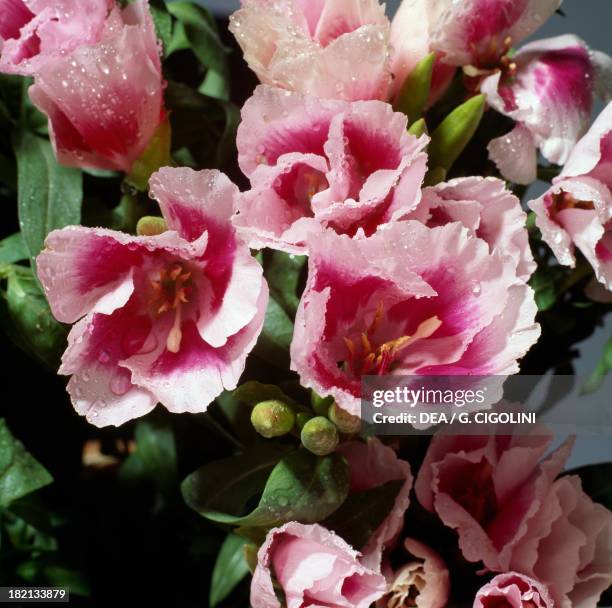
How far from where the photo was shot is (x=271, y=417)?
0.49m

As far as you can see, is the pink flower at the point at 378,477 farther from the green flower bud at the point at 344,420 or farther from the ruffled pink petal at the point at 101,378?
the ruffled pink petal at the point at 101,378

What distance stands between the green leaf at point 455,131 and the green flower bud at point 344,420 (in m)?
0.16

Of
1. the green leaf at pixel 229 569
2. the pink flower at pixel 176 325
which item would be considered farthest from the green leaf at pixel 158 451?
the pink flower at pixel 176 325

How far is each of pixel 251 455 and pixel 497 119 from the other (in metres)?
0.30

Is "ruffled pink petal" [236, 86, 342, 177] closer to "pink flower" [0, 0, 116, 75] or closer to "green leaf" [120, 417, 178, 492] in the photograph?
"pink flower" [0, 0, 116, 75]

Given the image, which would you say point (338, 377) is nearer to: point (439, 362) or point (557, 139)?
point (439, 362)

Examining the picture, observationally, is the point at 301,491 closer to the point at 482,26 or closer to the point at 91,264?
the point at 91,264

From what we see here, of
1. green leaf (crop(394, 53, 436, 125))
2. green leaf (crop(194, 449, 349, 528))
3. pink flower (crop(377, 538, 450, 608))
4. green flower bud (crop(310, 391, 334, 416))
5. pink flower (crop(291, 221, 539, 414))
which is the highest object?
green leaf (crop(394, 53, 436, 125))

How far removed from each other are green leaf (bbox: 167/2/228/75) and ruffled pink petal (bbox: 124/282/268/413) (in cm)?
28

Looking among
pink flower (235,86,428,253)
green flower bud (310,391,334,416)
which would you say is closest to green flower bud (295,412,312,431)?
green flower bud (310,391,334,416)

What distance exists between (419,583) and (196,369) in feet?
0.62

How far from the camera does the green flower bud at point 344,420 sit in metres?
0.49

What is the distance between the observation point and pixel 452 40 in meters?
0.54

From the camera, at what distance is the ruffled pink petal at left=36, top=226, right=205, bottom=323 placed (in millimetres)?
451
